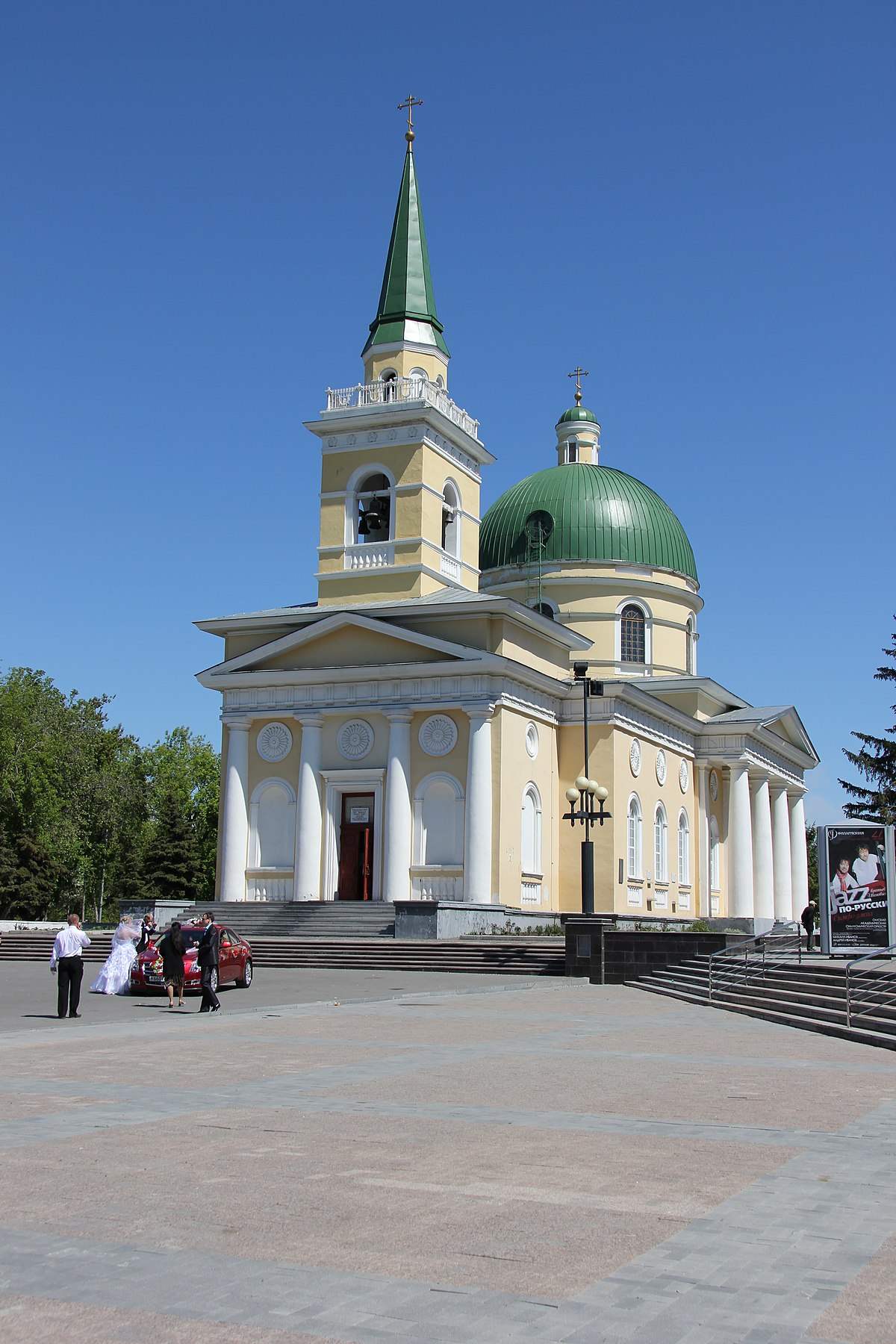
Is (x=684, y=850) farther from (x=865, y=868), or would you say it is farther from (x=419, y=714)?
(x=865, y=868)

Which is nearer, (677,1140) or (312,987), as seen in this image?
(677,1140)

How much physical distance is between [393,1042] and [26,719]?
54.0m

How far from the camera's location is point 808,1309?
577cm

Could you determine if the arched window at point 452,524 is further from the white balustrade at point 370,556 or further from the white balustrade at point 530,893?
the white balustrade at point 530,893

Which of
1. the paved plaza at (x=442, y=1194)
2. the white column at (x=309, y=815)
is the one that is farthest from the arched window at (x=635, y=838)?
the paved plaza at (x=442, y=1194)

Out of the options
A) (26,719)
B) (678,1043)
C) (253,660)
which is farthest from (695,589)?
(678,1043)

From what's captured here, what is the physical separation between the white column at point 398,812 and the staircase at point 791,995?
1411cm

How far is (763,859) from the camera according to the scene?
58656 millimetres

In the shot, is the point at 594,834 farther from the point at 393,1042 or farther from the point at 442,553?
the point at 393,1042

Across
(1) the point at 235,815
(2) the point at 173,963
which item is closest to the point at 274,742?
(1) the point at 235,815

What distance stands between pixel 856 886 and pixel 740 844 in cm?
2918

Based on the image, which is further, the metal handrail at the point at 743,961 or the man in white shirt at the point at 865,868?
the man in white shirt at the point at 865,868

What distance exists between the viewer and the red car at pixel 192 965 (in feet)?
80.9

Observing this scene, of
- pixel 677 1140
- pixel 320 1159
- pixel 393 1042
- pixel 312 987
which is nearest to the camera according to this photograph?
pixel 320 1159
